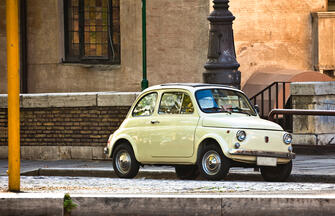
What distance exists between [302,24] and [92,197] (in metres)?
18.5

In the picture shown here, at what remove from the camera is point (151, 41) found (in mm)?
25031

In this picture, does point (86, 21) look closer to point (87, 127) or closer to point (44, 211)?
point (87, 127)

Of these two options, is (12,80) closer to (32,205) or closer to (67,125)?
(32,205)

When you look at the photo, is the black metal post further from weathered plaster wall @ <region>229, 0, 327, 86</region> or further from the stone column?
weathered plaster wall @ <region>229, 0, 327, 86</region>

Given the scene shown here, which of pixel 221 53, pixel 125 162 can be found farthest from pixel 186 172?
pixel 221 53

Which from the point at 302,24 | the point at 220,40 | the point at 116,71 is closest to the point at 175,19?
the point at 116,71

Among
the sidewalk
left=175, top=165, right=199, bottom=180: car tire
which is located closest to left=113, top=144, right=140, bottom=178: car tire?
left=175, top=165, right=199, bottom=180: car tire

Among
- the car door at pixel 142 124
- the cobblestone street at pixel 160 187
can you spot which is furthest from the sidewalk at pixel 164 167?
the cobblestone street at pixel 160 187

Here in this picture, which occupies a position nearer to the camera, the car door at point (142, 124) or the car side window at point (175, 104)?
the car side window at point (175, 104)

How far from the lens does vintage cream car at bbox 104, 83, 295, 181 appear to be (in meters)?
12.9

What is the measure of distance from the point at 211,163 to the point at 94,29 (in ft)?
43.9

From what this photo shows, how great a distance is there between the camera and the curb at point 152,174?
Result: 13312 mm

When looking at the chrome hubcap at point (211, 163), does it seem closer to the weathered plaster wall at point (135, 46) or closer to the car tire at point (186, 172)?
the car tire at point (186, 172)

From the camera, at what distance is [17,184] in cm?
1002
